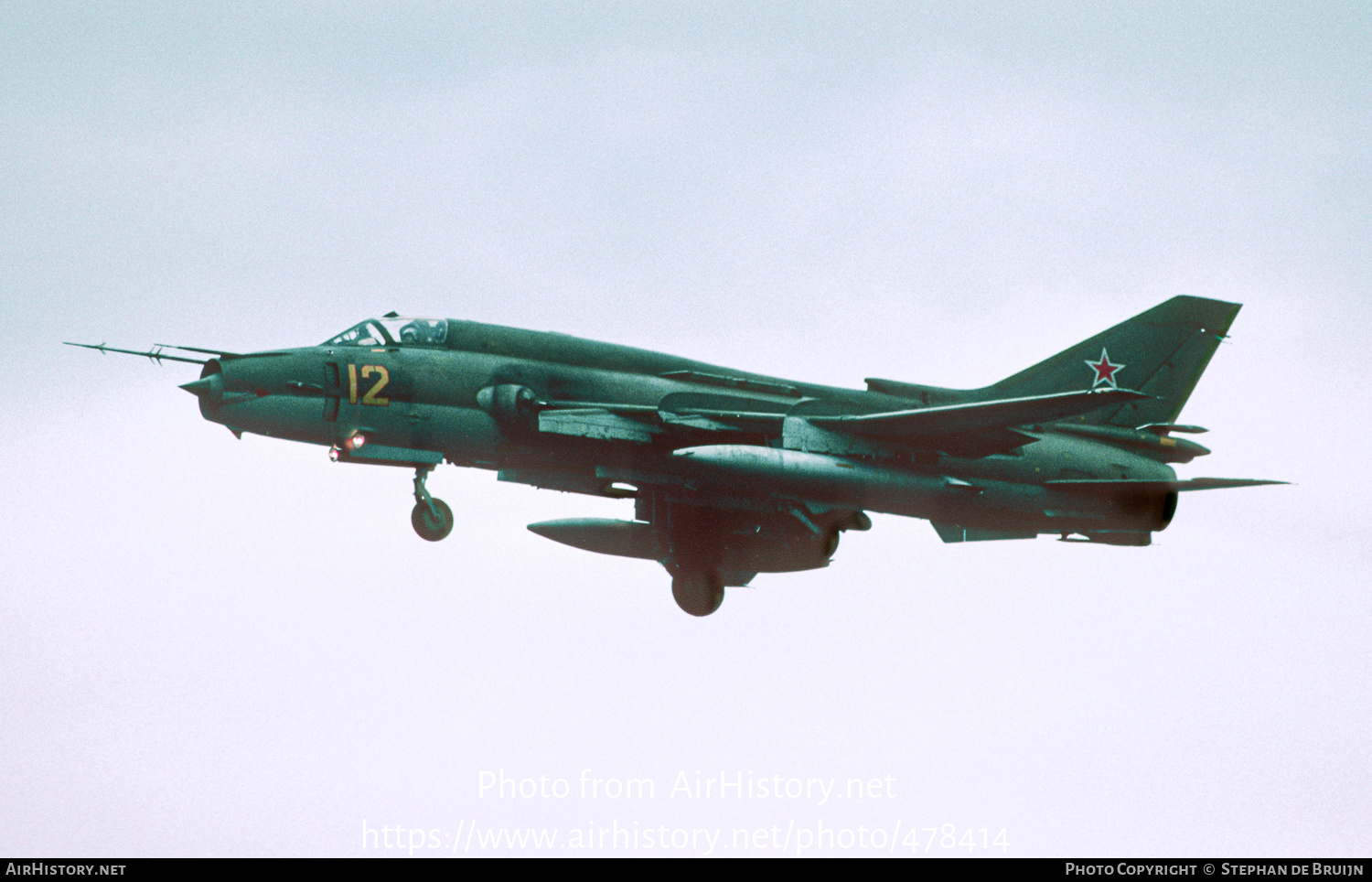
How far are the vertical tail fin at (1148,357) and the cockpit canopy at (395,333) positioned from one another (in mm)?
9306

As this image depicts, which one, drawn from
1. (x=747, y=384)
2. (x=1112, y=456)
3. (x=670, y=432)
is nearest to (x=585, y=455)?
(x=670, y=432)

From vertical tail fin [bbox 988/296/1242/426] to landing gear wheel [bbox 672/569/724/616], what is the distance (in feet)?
19.1

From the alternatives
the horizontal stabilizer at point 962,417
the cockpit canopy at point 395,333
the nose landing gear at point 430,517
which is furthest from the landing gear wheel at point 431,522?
the horizontal stabilizer at point 962,417

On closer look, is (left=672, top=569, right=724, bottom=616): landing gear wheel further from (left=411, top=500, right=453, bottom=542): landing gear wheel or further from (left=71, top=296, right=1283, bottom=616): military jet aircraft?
(left=411, top=500, right=453, bottom=542): landing gear wheel

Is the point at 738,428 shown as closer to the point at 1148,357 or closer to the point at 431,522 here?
the point at 431,522

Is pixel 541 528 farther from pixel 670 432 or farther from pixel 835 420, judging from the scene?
pixel 835 420

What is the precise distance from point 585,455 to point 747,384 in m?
2.87

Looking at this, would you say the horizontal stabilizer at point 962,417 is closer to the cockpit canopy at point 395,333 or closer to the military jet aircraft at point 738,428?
the military jet aircraft at point 738,428

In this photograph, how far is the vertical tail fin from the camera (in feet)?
68.1

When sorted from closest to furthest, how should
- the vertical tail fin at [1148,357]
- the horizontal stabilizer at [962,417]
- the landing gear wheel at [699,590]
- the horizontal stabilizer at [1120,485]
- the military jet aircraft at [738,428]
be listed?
1. the horizontal stabilizer at [962,417]
2. the military jet aircraft at [738,428]
3. the horizontal stabilizer at [1120,485]
4. the vertical tail fin at [1148,357]
5. the landing gear wheel at [699,590]

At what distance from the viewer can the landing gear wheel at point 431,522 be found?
57.1 ft

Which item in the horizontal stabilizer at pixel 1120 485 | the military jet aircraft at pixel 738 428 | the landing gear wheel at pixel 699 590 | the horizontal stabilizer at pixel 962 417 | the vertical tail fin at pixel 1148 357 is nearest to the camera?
the horizontal stabilizer at pixel 962 417

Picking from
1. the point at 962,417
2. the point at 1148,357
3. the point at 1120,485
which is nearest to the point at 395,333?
the point at 962,417

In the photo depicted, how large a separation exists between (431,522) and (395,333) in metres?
2.72
